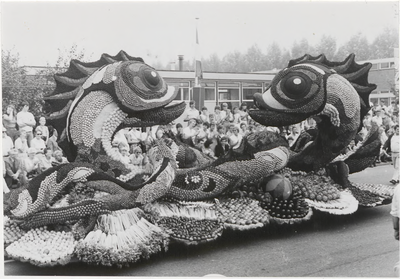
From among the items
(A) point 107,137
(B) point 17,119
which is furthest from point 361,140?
(B) point 17,119

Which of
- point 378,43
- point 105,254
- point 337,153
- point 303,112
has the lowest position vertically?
point 105,254

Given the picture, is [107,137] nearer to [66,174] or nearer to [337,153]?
[66,174]

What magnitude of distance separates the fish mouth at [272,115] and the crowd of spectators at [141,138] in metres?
0.52

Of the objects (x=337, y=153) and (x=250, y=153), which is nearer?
(x=250, y=153)

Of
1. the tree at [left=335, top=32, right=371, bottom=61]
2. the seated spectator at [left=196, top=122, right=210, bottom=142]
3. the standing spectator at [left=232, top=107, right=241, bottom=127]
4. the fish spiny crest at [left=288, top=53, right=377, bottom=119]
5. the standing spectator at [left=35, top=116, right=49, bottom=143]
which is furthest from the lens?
the standing spectator at [left=232, top=107, right=241, bottom=127]

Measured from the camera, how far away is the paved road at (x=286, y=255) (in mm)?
4809

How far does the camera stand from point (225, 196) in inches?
229

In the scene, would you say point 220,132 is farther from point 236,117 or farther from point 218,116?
point 236,117

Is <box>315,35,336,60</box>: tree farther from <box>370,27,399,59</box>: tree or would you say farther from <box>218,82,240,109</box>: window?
<box>218,82,240,109</box>: window

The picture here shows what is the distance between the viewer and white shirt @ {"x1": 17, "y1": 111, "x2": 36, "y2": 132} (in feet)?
26.2

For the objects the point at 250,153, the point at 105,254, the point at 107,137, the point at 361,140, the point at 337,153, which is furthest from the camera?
the point at 361,140

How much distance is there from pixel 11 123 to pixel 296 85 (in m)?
4.54

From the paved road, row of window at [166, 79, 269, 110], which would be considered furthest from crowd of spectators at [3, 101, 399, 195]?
row of window at [166, 79, 269, 110]

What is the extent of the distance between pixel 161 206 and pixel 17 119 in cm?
382
